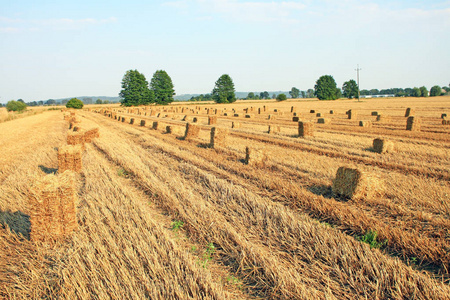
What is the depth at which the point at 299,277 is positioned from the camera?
12.4 feet

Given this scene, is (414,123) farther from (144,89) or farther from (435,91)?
(435,91)

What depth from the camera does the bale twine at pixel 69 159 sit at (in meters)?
9.09

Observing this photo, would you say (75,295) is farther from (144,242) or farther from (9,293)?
(144,242)

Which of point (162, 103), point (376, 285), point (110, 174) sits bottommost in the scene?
point (376, 285)

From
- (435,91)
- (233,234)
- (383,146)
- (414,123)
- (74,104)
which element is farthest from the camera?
(435,91)

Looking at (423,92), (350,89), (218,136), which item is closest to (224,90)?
(350,89)

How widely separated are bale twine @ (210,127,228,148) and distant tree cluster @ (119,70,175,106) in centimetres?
8496

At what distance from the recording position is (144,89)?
95.5 meters

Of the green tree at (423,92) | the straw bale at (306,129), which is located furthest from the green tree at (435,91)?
the straw bale at (306,129)

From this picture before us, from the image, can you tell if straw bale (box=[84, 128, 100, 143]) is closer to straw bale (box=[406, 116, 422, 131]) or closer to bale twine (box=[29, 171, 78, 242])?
bale twine (box=[29, 171, 78, 242])

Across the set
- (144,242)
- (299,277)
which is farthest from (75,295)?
(299,277)

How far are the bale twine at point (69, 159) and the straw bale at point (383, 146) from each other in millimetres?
10105

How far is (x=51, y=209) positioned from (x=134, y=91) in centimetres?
9343

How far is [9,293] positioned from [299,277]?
3.44m
